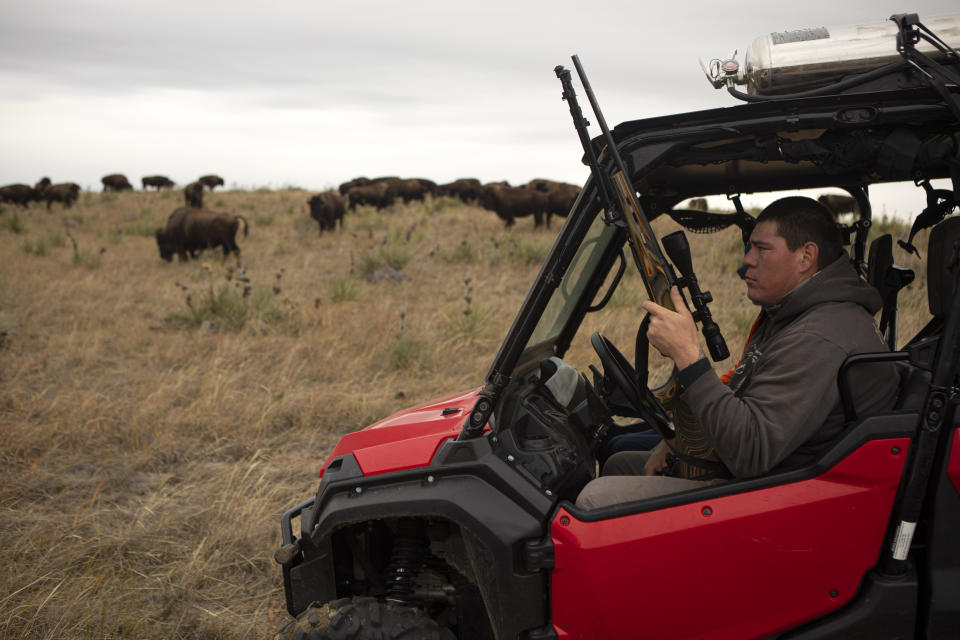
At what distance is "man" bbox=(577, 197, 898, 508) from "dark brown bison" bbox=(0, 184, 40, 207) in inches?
1397

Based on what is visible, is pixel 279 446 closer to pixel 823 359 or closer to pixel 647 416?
pixel 647 416

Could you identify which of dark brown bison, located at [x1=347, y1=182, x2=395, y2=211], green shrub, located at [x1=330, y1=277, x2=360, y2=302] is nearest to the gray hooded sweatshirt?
green shrub, located at [x1=330, y1=277, x2=360, y2=302]

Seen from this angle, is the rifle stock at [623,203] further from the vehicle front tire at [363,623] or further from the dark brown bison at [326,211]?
the dark brown bison at [326,211]

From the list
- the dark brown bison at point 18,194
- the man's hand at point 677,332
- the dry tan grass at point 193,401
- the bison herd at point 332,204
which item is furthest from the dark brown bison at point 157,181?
the man's hand at point 677,332

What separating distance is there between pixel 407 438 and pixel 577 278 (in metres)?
0.87

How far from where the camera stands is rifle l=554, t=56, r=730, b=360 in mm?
2109

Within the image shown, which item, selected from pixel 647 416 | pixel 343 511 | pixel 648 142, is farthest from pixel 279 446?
pixel 648 142

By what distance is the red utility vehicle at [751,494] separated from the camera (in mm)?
1997

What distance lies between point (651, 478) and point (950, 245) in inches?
46.2

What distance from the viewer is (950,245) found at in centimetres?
225

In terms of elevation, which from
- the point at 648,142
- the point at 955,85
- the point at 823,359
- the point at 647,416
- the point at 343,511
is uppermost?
the point at 955,85

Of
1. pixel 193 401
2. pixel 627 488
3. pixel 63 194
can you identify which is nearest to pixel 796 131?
pixel 627 488

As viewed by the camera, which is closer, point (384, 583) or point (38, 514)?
point (384, 583)

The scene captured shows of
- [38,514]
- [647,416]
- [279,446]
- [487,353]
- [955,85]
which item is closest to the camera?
[955,85]
